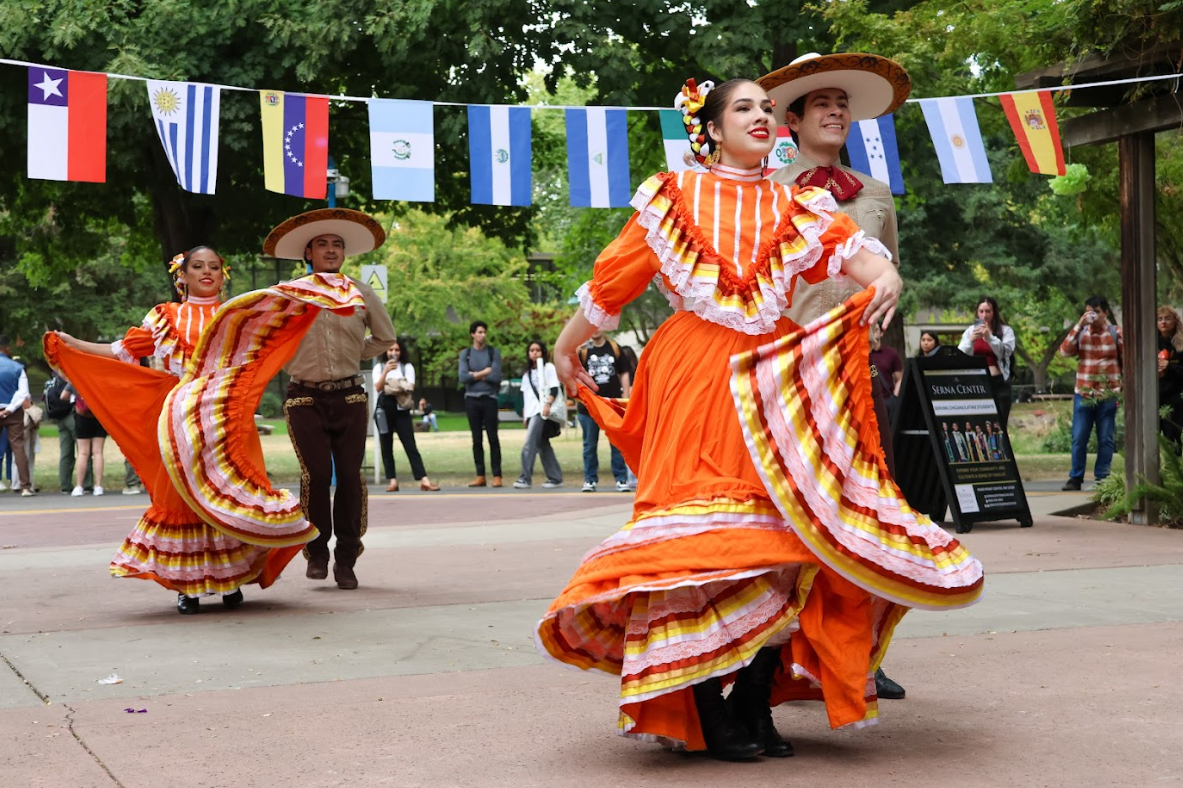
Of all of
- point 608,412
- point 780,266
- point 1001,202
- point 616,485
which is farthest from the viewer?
point 1001,202

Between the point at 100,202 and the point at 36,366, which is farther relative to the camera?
the point at 36,366

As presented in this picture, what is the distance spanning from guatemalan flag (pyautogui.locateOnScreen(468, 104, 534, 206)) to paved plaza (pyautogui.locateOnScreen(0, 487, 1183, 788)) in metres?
4.42

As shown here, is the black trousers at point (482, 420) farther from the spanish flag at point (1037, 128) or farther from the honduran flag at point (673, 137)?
the spanish flag at point (1037, 128)

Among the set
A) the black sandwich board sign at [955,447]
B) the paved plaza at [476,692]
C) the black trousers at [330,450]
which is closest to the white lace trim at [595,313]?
the paved plaza at [476,692]

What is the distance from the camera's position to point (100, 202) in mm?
22734

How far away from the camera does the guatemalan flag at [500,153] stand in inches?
501

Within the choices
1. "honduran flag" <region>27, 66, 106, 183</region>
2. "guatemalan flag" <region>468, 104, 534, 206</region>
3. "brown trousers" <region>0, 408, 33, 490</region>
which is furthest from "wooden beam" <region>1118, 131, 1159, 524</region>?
"brown trousers" <region>0, 408, 33, 490</region>

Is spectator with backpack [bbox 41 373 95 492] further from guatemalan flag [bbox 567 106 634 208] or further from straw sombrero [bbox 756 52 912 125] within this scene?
straw sombrero [bbox 756 52 912 125]

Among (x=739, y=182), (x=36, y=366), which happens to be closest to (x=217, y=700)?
(x=739, y=182)

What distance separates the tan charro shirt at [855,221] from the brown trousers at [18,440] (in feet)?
47.2

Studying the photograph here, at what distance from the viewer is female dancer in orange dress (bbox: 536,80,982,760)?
13.5 ft

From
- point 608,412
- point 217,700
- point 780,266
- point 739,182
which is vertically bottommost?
point 217,700

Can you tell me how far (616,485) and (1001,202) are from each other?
2111cm

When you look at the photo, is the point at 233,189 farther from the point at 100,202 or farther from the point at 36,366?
the point at 36,366
